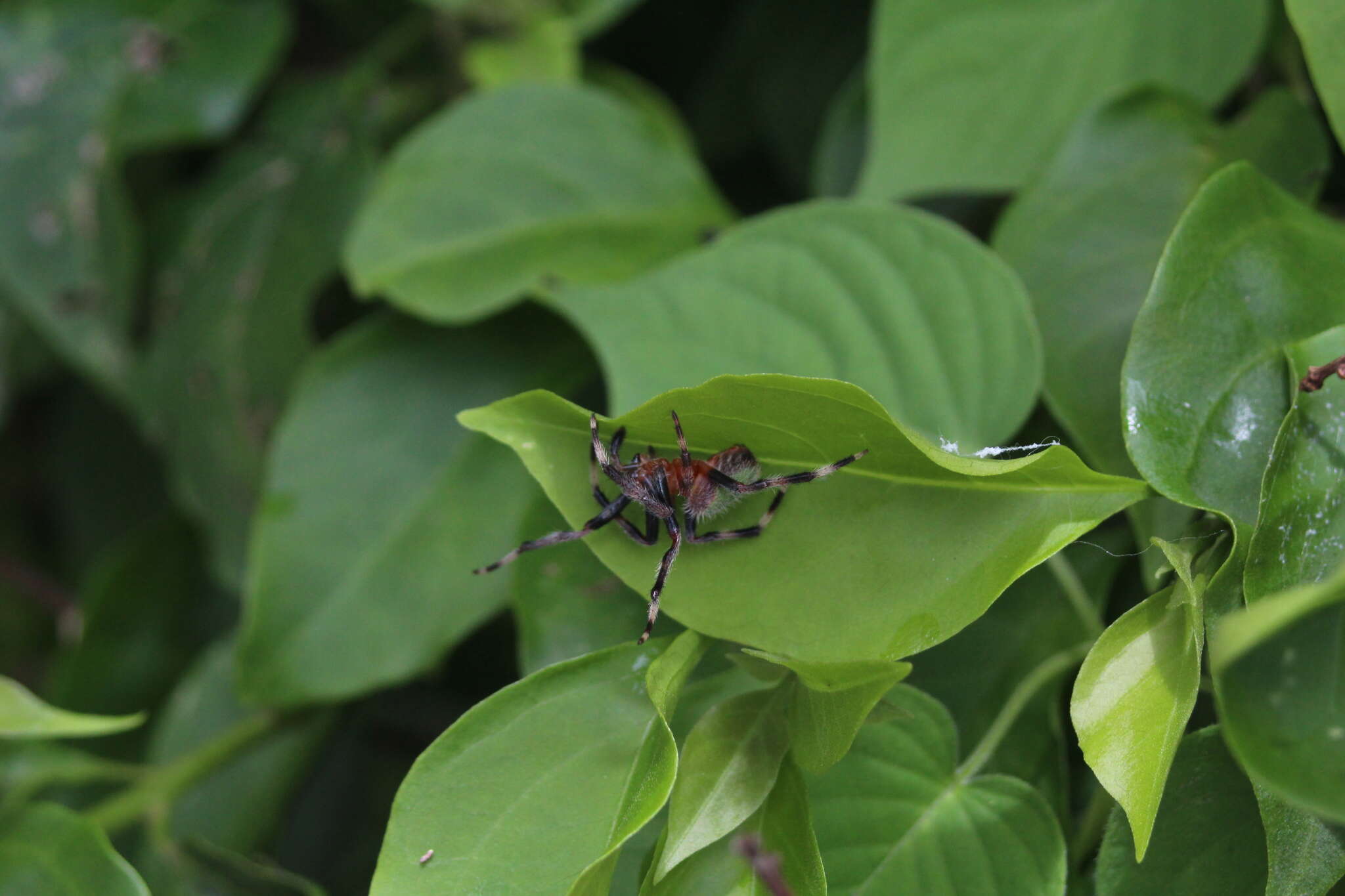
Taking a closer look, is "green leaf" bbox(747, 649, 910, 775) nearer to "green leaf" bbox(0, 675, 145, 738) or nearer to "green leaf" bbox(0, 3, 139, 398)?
"green leaf" bbox(0, 675, 145, 738)

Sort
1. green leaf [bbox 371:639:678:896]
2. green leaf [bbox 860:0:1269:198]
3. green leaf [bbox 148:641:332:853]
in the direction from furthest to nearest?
green leaf [bbox 148:641:332:853] → green leaf [bbox 860:0:1269:198] → green leaf [bbox 371:639:678:896]

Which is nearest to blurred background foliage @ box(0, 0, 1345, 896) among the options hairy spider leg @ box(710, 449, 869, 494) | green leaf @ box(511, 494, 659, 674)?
green leaf @ box(511, 494, 659, 674)

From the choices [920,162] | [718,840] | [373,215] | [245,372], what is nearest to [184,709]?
[245,372]

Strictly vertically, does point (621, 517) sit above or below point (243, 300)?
above

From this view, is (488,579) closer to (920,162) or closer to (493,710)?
(493,710)

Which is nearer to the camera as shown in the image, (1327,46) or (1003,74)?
(1327,46)

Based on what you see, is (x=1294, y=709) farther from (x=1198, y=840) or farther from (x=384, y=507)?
(x=384, y=507)

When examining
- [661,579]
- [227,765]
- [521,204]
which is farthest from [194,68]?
[661,579]
